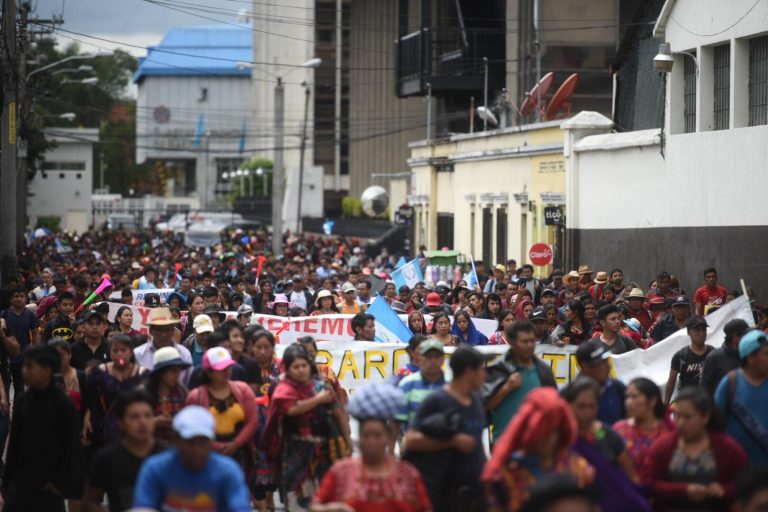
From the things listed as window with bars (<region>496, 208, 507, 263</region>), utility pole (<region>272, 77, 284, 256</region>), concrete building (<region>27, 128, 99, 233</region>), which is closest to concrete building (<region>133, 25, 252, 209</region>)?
concrete building (<region>27, 128, 99, 233</region>)

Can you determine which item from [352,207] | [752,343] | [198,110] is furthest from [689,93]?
[198,110]

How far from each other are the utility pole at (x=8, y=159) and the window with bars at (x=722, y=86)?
1203 centimetres

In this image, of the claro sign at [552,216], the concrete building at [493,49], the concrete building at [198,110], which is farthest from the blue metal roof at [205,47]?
the claro sign at [552,216]

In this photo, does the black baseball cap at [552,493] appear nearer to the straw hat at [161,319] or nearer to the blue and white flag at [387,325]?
the straw hat at [161,319]

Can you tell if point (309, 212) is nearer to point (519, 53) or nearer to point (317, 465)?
point (519, 53)

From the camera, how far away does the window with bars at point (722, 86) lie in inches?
975

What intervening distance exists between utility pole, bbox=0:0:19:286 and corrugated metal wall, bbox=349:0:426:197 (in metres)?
40.5

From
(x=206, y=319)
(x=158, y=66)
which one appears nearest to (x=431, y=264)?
(x=206, y=319)

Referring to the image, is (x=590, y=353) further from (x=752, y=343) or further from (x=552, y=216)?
(x=552, y=216)

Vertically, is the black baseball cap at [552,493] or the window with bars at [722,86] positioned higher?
the window with bars at [722,86]

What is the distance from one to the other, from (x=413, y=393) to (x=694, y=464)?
231 cm

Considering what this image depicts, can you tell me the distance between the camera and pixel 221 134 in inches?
6388

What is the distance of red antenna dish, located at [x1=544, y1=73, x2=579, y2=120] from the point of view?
36.6 metres

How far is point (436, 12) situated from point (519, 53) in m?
9.42
